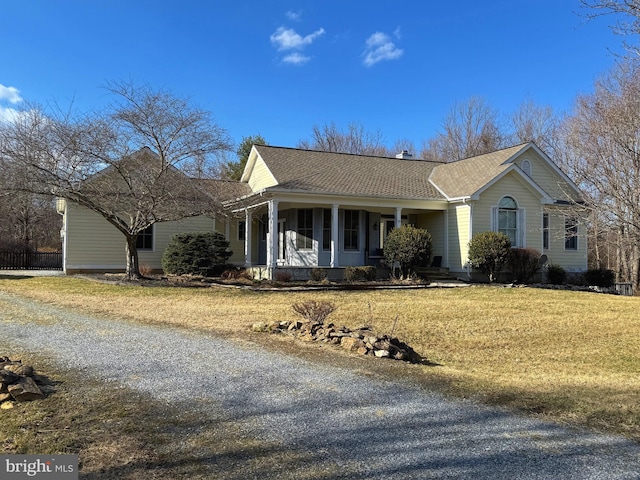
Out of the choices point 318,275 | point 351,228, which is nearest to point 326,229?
point 351,228

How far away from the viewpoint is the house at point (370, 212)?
1945 cm

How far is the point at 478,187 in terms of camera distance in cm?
Answer: 1986

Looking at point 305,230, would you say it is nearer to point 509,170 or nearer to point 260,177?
point 260,177

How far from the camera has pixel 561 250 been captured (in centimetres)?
2227

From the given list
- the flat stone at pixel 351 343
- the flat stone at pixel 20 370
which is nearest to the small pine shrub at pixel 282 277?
the flat stone at pixel 351 343

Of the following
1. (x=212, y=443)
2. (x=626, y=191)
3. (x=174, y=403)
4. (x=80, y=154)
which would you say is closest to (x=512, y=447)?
(x=212, y=443)

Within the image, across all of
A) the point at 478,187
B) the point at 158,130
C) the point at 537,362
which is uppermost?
the point at 158,130

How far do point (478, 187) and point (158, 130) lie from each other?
11.8 metres

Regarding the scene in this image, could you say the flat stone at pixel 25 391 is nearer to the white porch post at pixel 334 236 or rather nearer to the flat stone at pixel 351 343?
the flat stone at pixel 351 343

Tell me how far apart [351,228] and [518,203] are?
682 cm

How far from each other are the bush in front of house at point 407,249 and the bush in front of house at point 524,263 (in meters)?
3.51

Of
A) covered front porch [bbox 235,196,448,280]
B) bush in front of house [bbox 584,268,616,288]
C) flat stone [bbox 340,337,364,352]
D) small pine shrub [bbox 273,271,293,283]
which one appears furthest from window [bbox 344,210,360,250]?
flat stone [bbox 340,337,364,352]

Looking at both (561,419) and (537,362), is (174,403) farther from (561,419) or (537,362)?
(537,362)

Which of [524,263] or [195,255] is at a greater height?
[195,255]
